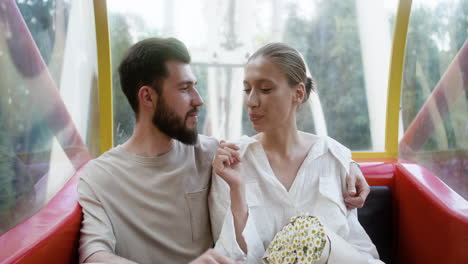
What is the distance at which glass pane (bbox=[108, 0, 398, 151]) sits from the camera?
8.20 feet

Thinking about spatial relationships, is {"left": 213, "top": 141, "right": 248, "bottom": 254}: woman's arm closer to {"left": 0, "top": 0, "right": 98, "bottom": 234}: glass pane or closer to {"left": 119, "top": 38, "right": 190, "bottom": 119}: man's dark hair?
{"left": 119, "top": 38, "right": 190, "bottom": 119}: man's dark hair

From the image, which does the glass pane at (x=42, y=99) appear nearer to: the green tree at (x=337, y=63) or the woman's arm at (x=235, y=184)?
the woman's arm at (x=235, y=184)

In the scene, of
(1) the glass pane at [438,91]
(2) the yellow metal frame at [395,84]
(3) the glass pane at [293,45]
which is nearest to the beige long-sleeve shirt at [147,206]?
(3) the glass pane at [293,45]

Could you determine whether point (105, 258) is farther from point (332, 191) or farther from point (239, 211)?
point (332, 191)

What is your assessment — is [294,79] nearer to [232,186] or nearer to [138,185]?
[232,186]

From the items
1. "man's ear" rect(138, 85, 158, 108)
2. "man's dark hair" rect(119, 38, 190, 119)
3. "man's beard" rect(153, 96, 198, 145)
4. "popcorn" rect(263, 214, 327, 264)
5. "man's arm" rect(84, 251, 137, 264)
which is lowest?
"man's arm" rect(84, 251, 137, 264)

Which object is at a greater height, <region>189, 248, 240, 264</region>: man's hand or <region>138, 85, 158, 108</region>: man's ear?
<region>138, 85, 158, 108</region>: man's ear

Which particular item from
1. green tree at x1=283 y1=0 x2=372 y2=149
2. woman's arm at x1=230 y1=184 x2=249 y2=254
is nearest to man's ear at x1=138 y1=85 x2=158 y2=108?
woman's arm at x1=230 y1=184 x2=249 y2=254

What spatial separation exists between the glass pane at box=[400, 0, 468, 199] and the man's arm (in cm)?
141

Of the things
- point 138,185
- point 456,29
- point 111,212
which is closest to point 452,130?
point 456,29

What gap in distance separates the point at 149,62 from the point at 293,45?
1.19 metres

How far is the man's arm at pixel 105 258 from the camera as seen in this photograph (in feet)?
4.50

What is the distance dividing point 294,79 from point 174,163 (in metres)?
0.61

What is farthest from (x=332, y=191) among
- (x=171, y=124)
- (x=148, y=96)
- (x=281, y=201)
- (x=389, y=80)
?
(x=389, y=80)
